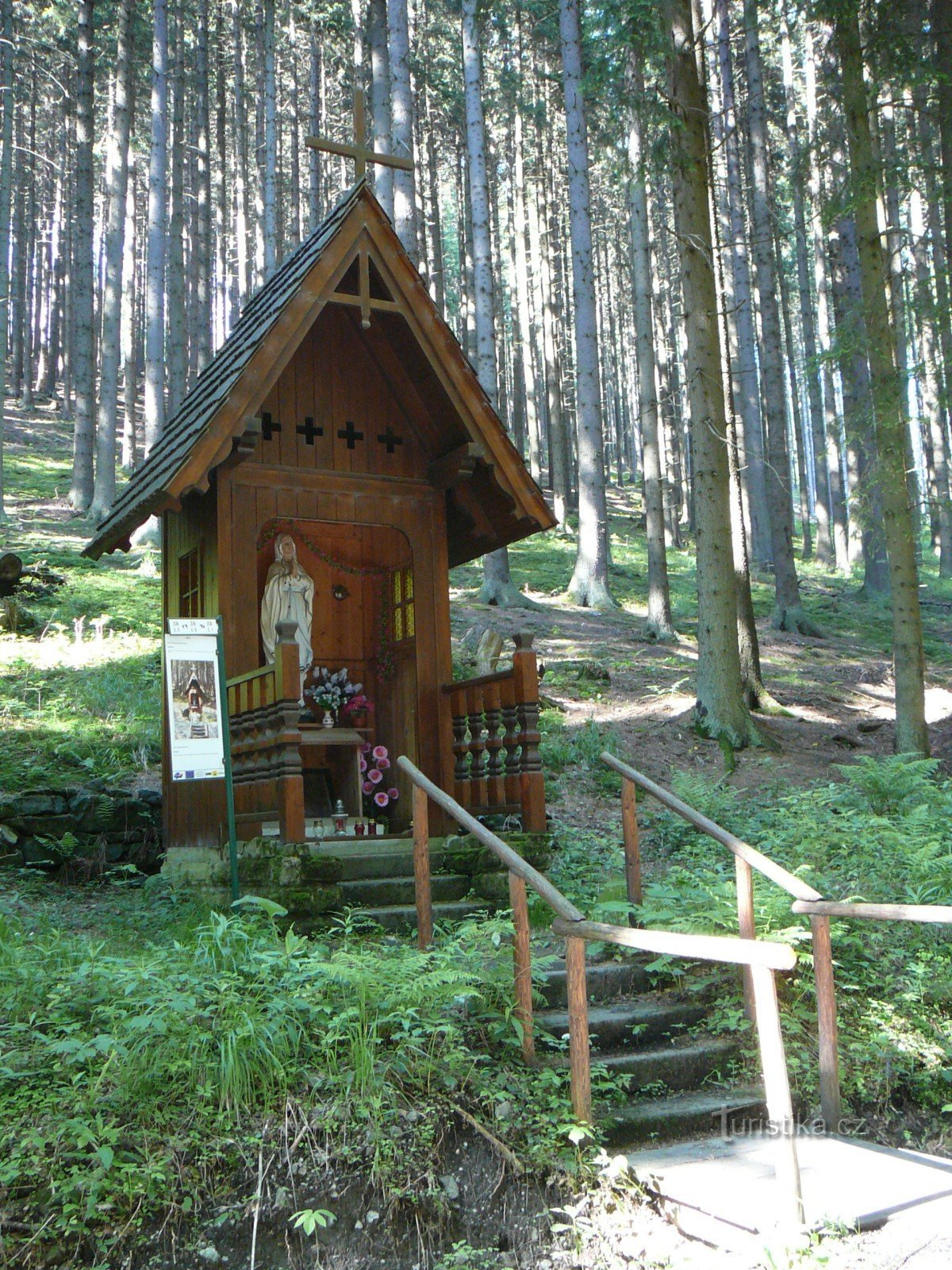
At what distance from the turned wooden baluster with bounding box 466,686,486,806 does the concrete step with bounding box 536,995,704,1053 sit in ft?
7.73

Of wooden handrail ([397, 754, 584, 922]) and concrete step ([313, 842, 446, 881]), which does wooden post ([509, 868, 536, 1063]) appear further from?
concrete step ([313, 842, 446, 881])

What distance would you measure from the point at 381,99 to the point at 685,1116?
20.1 meters

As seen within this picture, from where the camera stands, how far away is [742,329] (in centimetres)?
2853

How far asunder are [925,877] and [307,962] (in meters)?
4.89

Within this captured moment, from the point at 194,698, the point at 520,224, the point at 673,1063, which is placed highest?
the point at 520,224

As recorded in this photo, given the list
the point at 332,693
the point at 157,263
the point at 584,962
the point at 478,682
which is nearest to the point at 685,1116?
the point at 584,962

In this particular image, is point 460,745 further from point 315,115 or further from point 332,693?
point 315,115

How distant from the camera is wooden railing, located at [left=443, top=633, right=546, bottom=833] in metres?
8.33

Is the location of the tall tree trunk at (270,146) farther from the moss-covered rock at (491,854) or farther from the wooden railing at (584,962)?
the wooden railing at (584,962)

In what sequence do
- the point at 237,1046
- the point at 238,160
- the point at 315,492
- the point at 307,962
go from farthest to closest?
the point at 238,160 → the point at 315,492 → the point at 307,962 → the point at 237,1046

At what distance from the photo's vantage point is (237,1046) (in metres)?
5.07

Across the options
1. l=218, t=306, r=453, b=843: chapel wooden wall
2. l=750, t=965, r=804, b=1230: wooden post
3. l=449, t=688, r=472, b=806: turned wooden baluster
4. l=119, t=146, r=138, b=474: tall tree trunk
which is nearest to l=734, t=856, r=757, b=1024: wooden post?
l=750, t=965, r=804, b=1230: wooden post

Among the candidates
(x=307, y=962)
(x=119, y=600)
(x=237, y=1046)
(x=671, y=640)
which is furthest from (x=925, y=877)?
(x=119, y=600)

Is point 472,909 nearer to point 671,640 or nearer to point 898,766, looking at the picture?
point 898,766
